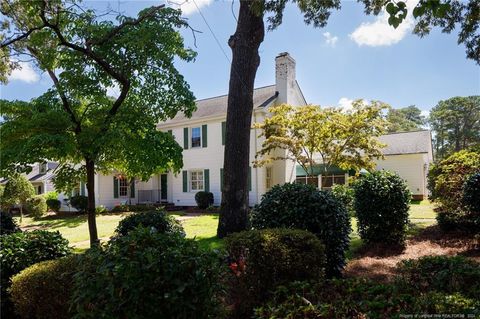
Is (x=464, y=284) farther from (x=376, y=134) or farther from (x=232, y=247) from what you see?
(x=376, y=134)

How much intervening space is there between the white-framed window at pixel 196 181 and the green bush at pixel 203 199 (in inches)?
52.2

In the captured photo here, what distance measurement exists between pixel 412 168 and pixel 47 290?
939 inches

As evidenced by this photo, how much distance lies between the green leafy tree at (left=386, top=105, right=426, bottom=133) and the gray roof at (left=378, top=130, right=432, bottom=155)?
2824cm

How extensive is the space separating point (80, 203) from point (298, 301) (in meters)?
22.0

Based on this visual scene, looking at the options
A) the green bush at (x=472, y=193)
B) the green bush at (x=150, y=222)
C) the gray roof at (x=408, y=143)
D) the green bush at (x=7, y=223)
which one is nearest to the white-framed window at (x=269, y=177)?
the gray roof at (x=408, y=143)

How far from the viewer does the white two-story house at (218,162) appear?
20.5 meters

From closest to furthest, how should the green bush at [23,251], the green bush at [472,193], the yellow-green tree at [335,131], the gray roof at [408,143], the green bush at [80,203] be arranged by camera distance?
the green bush at [23,251]
the green bush at [472,193]
the yellow-green tree at [335,131]
the green bush at [80,203]
the gray roof at [408,143]

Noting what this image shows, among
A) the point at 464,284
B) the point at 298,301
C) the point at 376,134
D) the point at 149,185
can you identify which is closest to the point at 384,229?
the point at 464,284

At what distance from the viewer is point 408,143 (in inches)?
963

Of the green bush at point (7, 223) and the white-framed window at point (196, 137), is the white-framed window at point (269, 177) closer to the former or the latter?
the white-framed window at point (196, 137)

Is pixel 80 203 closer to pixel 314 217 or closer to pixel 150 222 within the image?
pixel 150 222

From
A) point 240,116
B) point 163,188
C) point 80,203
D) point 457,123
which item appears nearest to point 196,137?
point 163,188

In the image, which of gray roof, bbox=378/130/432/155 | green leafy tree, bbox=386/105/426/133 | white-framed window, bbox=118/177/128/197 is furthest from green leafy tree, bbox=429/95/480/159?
white-framed window, bbox=118/177/128/197

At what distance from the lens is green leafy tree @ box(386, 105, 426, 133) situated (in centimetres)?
5390
